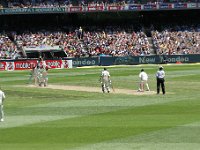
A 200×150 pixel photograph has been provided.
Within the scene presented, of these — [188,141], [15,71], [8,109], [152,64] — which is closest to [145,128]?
[188,141]

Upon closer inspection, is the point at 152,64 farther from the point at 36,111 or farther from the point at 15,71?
the point at 36,111

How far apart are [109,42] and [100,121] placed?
66.2 meters

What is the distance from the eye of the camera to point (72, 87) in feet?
167

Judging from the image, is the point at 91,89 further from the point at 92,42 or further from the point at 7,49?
the point at 92,42

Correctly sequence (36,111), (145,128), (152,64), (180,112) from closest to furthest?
1. (145,128)
2. (180,112)
3. (36,111)
4. (152,64)

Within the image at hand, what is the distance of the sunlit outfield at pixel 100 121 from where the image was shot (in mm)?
21594

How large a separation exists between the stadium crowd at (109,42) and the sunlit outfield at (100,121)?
44803mm

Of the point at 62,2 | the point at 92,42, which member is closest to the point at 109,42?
the point at 92,42

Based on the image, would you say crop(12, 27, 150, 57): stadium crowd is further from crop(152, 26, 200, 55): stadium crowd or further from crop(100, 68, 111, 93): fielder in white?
crop(100, 68, 111, 93): fielder in white

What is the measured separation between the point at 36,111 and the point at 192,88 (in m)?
16.8

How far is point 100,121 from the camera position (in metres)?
27.9

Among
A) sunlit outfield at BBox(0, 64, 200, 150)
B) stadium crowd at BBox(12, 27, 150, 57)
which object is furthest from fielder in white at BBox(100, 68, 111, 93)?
stadium crowd at BBox(12, 27, 150, 57)

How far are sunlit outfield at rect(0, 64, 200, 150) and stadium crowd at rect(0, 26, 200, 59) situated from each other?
44.8m

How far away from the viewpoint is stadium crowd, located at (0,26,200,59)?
300 feet
